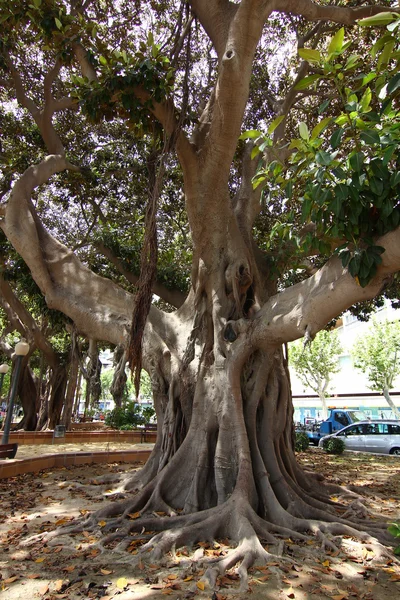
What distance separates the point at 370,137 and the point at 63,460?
7886mm

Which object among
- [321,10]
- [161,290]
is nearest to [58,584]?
[161,290]

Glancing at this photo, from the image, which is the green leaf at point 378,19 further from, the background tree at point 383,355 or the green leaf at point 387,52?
the background tree at point 383,355

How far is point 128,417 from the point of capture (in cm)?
1611

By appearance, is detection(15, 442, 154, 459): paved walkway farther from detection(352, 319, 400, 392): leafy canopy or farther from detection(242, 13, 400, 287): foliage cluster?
detection(352, 319, 400, 392): leafy canopy

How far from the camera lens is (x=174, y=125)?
5.70 metres

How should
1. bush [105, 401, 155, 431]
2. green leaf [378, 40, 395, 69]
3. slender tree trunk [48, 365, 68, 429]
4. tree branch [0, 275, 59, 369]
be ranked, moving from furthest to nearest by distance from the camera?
slender tree trunk [48, 365, 68, 429] → bush [105, 401, 155, 431] → tree branch [0, 275, 59, 369] → green leaf [378, 40, 395, 69]

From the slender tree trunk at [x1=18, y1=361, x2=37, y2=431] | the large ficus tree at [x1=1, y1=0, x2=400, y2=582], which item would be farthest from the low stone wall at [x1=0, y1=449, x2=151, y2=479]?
the slender tree trunk at [x1=18, y1=361, x2=37, y2=431]

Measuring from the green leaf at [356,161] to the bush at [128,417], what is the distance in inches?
539

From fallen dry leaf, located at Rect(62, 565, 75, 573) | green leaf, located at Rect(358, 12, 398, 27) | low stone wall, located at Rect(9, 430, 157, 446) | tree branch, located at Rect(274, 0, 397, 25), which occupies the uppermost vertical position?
tree branch, located at Rect(274, 0, 397, 25)

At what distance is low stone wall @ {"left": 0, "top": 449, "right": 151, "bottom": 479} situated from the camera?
7046mm

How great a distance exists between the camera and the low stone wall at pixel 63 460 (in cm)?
705

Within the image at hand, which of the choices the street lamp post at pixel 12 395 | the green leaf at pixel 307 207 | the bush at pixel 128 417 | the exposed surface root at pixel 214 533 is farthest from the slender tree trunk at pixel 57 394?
the green leaf at pixel 307 207

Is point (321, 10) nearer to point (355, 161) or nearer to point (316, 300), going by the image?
point (355, 161)

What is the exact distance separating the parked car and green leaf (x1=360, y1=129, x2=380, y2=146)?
37.6 feet
